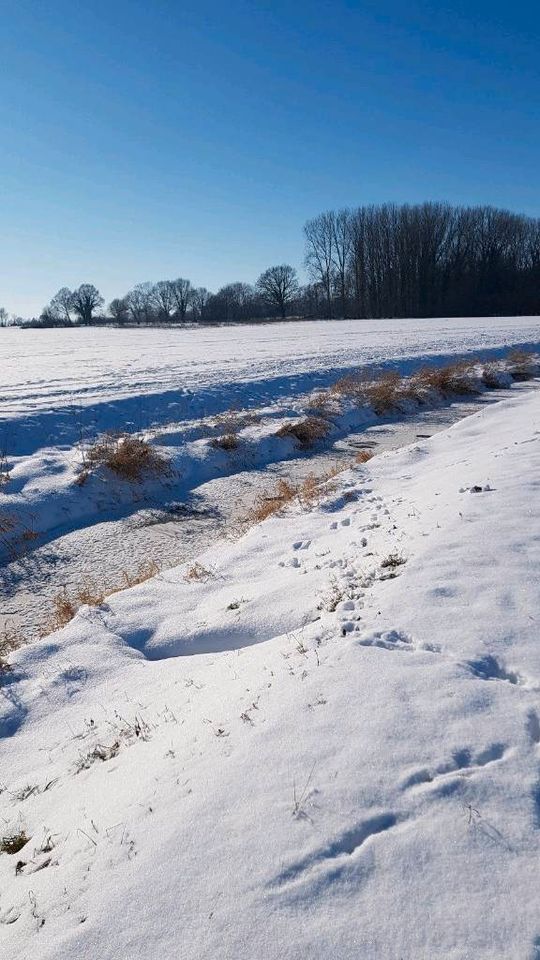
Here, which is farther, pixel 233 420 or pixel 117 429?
pixel 233 420

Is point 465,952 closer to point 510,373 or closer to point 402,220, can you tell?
point 510,373

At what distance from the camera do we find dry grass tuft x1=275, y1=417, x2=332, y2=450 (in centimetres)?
1217

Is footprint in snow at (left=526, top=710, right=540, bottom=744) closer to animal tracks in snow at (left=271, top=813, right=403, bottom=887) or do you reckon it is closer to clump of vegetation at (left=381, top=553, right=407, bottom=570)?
animal tracks in snow at (left=271, top=813, right=403, bottom=887)

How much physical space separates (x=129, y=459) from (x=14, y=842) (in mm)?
7096

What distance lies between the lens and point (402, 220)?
245 feet

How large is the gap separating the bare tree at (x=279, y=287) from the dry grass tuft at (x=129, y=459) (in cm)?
7686

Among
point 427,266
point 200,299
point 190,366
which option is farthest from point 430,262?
point 190,366

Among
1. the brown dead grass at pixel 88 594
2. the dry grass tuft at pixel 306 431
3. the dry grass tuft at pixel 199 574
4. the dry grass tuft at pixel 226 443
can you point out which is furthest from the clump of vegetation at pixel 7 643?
the dry grass tuft at pixel 306 431

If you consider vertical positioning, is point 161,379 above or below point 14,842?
above

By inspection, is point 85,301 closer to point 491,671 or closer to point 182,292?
point 182,292

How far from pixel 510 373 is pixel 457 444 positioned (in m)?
10.6

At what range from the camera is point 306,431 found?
490 inches

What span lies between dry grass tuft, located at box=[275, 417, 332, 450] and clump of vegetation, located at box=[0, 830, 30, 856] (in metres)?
9.44

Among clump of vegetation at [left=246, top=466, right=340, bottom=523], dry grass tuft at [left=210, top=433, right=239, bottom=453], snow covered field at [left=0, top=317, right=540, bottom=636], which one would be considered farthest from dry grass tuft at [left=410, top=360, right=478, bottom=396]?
clump of vegetation at [left=246, top=466, right=340, bottom=523]
